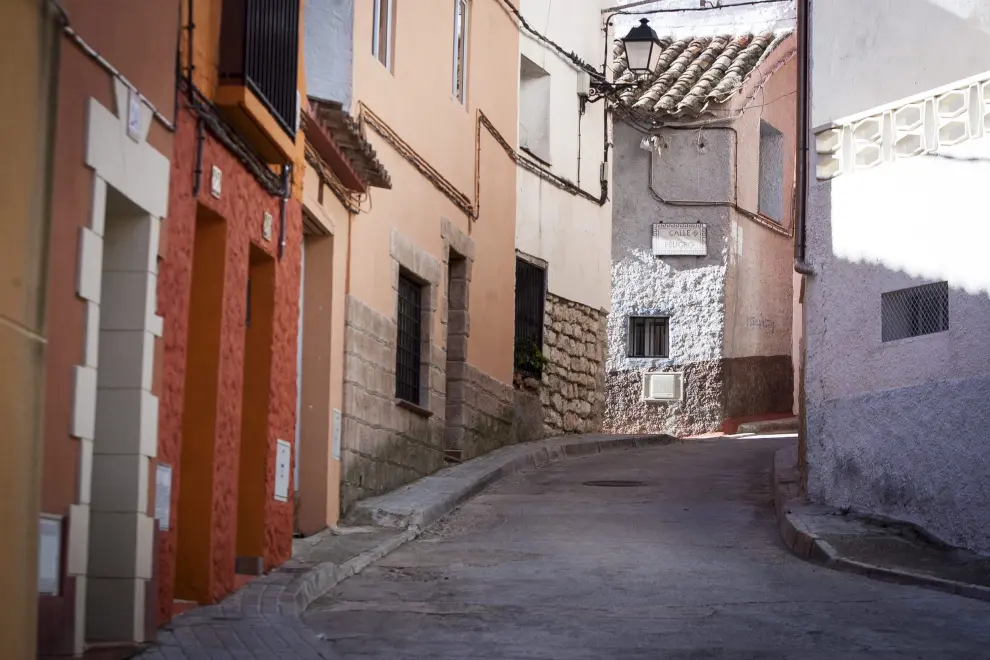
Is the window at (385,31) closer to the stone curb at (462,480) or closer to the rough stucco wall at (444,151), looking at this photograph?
the rough stucco wall at (444,151)

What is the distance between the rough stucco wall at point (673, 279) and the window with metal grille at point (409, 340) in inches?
431

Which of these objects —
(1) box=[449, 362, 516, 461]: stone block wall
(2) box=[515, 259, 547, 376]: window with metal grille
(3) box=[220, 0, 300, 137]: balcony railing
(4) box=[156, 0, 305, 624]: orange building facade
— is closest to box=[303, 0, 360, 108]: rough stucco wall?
(4) box=[156, 0, 305, 624]: orange building facade

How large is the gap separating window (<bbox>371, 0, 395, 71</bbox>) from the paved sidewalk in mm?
4004

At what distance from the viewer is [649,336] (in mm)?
26938

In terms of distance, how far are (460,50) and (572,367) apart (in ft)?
20.2

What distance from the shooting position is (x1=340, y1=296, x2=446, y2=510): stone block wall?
13094 mm

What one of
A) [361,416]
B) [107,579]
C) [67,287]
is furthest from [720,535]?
[67,287]

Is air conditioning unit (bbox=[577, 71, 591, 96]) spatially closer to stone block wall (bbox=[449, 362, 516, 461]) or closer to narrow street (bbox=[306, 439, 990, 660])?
stone block wall (bbox=[449, 362, 516, 461])

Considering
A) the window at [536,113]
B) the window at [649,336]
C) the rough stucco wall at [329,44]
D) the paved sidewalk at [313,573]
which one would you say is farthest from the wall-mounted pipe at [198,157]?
the window at [649,336]

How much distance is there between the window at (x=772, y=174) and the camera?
2830cm

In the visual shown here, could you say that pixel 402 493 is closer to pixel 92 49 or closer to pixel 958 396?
pixel 958 396

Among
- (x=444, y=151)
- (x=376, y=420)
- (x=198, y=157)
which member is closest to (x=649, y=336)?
(x=444, y=151)

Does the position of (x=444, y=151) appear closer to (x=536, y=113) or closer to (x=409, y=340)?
(x=409, y=340)

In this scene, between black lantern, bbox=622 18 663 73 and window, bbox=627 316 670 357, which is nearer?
black lantern, bbox=622 18 663 73
